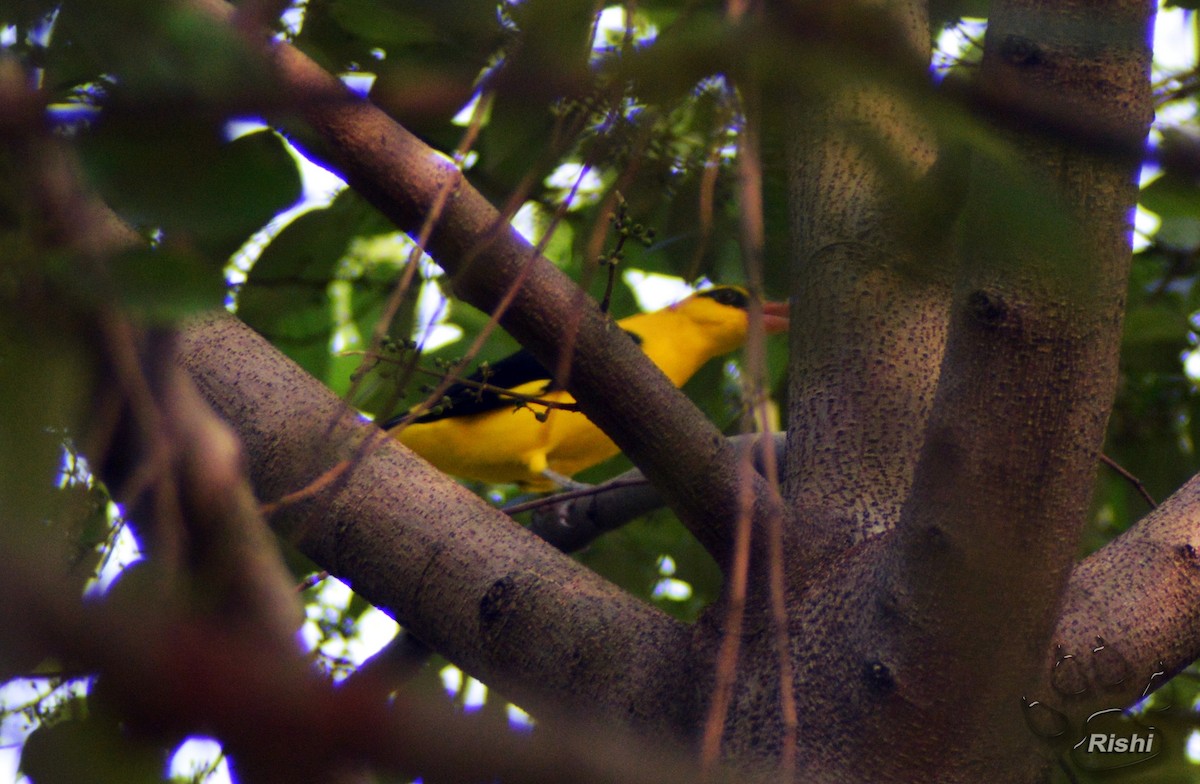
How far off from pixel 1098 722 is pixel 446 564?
2.94 feet

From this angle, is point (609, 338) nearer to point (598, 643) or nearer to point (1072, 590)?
point (598, 643)

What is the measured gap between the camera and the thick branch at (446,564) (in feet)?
5.12

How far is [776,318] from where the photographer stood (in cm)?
327

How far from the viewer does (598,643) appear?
158 cm

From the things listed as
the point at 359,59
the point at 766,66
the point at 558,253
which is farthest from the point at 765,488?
the point at 558,253

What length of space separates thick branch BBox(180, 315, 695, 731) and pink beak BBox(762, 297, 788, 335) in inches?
62.4

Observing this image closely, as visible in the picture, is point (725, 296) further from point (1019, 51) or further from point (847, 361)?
point (1019, 51)

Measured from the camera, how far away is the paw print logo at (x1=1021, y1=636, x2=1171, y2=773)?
4.03 ft

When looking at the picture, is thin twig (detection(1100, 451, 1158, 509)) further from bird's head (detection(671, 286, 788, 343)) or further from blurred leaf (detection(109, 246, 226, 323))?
bird's head (detection(671, 286, 788, 343))

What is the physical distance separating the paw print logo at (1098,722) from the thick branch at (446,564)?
→ 46 centimetres

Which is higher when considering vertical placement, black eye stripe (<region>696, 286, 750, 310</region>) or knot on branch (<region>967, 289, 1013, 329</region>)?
black eye stripe (<region>696, 286, 750, 310</region>)

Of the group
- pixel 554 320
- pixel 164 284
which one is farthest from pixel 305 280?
pixel 164 284

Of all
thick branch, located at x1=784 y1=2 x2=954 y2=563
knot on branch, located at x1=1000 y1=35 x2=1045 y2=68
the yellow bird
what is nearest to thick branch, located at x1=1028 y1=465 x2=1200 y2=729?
thick branch, located at x1=784 y1=2 x2=954 y2=563

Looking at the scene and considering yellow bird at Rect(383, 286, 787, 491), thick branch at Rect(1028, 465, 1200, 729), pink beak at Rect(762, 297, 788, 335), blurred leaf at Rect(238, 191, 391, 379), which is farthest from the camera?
yellow bird at Rect(383, 286, 787, 491)
